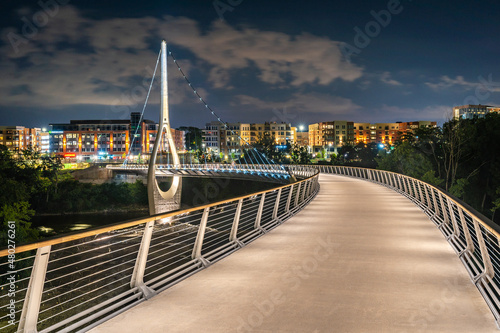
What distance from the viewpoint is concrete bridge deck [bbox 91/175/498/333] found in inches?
175

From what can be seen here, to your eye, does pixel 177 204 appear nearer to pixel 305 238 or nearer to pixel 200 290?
pixel 305 238

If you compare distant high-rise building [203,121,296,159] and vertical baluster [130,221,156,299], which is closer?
vertical baluster [130,221,156,299]

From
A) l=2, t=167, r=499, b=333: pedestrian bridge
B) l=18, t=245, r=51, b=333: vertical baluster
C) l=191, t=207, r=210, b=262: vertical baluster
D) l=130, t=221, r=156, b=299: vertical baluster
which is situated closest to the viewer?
l=18, t=245, r=51, b=333: vertical baluster

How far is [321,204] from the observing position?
1814 centimetres

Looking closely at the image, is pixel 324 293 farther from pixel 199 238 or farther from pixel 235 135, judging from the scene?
pixel 235 135

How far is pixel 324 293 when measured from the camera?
5.51m

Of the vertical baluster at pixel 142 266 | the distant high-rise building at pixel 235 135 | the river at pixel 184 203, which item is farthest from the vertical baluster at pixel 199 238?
the distant high-rise building at pixel 235 135

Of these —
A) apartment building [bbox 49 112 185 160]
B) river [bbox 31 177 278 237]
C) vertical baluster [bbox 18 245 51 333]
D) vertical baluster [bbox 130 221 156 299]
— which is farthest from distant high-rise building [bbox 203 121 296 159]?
vertical baluster [bbox 18 245 51 333]

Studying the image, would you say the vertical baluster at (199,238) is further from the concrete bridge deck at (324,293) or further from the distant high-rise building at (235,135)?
the distant high-rise building at (235,135)

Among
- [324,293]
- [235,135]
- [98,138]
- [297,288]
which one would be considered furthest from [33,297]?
[235,135]

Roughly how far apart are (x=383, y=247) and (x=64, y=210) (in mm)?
73127

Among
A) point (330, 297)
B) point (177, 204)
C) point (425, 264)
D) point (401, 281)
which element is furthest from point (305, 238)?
point (177, 204)

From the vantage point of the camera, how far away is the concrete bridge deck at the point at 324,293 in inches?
175

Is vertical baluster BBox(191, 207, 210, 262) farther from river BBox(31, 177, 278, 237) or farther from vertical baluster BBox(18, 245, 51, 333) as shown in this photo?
river BBox(31, 177, 278, 237)
